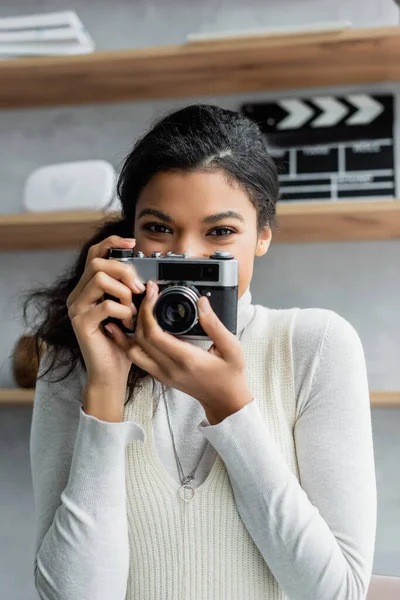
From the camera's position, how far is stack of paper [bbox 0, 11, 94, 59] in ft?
4.86

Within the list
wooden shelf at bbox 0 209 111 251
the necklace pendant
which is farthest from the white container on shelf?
the necklace pendant

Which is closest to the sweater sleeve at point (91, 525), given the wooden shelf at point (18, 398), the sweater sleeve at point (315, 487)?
the sweater sleeve at point (315, 487)

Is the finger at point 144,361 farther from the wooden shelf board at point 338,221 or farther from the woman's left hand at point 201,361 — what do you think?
the wooden shelf board at point 338,221

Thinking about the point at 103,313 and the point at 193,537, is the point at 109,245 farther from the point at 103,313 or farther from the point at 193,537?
the point at 193,537

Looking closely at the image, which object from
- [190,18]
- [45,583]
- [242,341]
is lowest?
[45,583]

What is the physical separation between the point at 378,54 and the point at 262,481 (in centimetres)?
100

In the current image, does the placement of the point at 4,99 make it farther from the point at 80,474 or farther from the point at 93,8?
the point at 80,474

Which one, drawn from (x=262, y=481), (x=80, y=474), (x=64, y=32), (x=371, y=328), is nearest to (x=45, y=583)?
(x=80, y=474)

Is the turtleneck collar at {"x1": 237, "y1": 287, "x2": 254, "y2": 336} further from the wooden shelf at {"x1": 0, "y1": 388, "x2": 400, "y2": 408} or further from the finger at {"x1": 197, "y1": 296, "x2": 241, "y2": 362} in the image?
the wooden shelf at {"x1": 0, "y1": 388, "x2": 400, "y2": 408}

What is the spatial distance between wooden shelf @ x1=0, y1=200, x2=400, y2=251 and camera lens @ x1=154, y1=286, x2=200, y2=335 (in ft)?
1.72

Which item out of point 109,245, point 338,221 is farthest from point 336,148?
point 109,245

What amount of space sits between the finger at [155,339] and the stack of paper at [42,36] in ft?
3.01

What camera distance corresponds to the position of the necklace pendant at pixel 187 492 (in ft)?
2.71

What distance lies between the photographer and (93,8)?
5.60 feet
